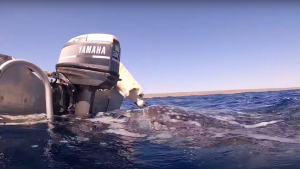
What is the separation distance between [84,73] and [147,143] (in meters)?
2.10

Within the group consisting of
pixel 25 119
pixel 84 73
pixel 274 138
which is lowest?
pixel 274 138

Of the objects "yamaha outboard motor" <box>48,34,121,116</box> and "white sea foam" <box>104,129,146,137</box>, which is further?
"yamaha outboard motor" <box>48,34,121,116</box>

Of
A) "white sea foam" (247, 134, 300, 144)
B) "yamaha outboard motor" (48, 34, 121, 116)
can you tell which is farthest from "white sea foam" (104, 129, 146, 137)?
"white sea foam" (247, 134, 300, 144)

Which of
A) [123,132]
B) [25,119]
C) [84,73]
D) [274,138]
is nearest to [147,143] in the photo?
[123,132]

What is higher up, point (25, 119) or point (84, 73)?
point (84, 73)

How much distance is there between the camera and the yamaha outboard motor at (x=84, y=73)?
→ 15.4ft

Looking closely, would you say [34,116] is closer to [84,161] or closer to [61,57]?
[61,57]

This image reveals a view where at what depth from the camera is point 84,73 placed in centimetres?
468

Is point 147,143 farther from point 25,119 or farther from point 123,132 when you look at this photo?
point 25,119

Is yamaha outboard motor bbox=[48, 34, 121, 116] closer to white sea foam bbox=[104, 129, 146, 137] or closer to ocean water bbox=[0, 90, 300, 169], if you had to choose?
ocean water bbox=[0, 90, 300, 169]

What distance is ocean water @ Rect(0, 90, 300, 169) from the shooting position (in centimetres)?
243

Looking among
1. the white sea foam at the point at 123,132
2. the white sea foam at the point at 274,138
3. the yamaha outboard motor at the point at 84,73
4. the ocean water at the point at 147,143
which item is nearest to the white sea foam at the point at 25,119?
the ocean water at the point at 147,143

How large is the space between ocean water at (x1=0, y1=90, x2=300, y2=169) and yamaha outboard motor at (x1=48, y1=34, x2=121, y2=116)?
1.42ft

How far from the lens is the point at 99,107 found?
5.68m
